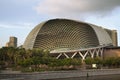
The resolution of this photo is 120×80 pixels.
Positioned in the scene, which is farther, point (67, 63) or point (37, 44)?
point (37, 44)

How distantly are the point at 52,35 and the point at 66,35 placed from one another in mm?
8182

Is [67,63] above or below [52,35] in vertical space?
below

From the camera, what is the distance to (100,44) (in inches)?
5531

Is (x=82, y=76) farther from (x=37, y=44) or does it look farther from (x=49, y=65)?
(x=37, y=44)

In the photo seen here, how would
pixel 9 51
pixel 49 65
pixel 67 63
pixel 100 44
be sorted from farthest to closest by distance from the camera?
pixel 100 44 < pixel 9 51 < pixel 67 63 < pixel 49 65

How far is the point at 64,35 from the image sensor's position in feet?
480

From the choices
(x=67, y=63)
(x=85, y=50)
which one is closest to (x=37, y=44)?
(x=85, y=50)

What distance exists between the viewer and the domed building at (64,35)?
5669 inches

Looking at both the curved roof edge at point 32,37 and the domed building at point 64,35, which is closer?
the domed building at point 64,35

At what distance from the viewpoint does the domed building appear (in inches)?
5669

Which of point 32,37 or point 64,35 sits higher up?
point 64,35

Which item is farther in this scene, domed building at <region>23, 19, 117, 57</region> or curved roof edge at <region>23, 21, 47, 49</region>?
curved roof edge at <region>23, 21, 47, 49</region>

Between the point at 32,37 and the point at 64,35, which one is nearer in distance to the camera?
the point at 64,35

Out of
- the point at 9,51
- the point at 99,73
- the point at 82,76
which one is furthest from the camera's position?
the point at 9,51
